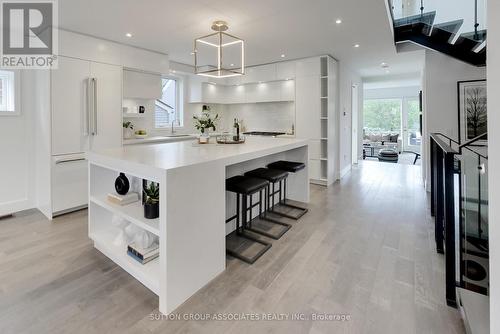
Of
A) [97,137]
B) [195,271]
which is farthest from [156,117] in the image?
[195,271]

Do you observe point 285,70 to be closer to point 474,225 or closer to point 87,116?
point 87,116

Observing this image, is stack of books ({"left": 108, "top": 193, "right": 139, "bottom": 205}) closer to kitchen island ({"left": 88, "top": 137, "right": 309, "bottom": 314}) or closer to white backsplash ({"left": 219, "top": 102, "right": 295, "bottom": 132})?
kitchen island ({"left": 88, "top": 137, "right": 309, "bottom": 314})

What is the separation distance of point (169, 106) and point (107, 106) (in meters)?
2.08

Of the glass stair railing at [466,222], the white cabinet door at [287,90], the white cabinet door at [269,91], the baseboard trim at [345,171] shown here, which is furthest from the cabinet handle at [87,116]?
the baseboard trim at [345,171]

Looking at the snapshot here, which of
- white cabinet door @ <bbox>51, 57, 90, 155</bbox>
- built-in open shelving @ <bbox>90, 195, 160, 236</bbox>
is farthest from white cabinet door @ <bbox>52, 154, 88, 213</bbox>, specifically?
built-in open shelving @ <bbox>90, 195, 160, 236</bbox>

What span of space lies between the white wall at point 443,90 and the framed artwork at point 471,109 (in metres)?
0.08

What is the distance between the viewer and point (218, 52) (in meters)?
3.40

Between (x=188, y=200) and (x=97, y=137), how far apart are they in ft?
9.04

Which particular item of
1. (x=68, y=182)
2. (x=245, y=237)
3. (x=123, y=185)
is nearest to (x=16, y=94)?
(x=68, y=182)

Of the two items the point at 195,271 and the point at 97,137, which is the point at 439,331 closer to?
the point at 195,271

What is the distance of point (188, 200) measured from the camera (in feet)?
6.02

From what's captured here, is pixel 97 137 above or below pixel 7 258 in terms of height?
above

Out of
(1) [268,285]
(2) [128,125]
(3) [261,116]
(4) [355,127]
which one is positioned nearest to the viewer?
(1) [268,285]

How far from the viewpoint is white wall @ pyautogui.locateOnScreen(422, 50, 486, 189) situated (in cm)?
459
